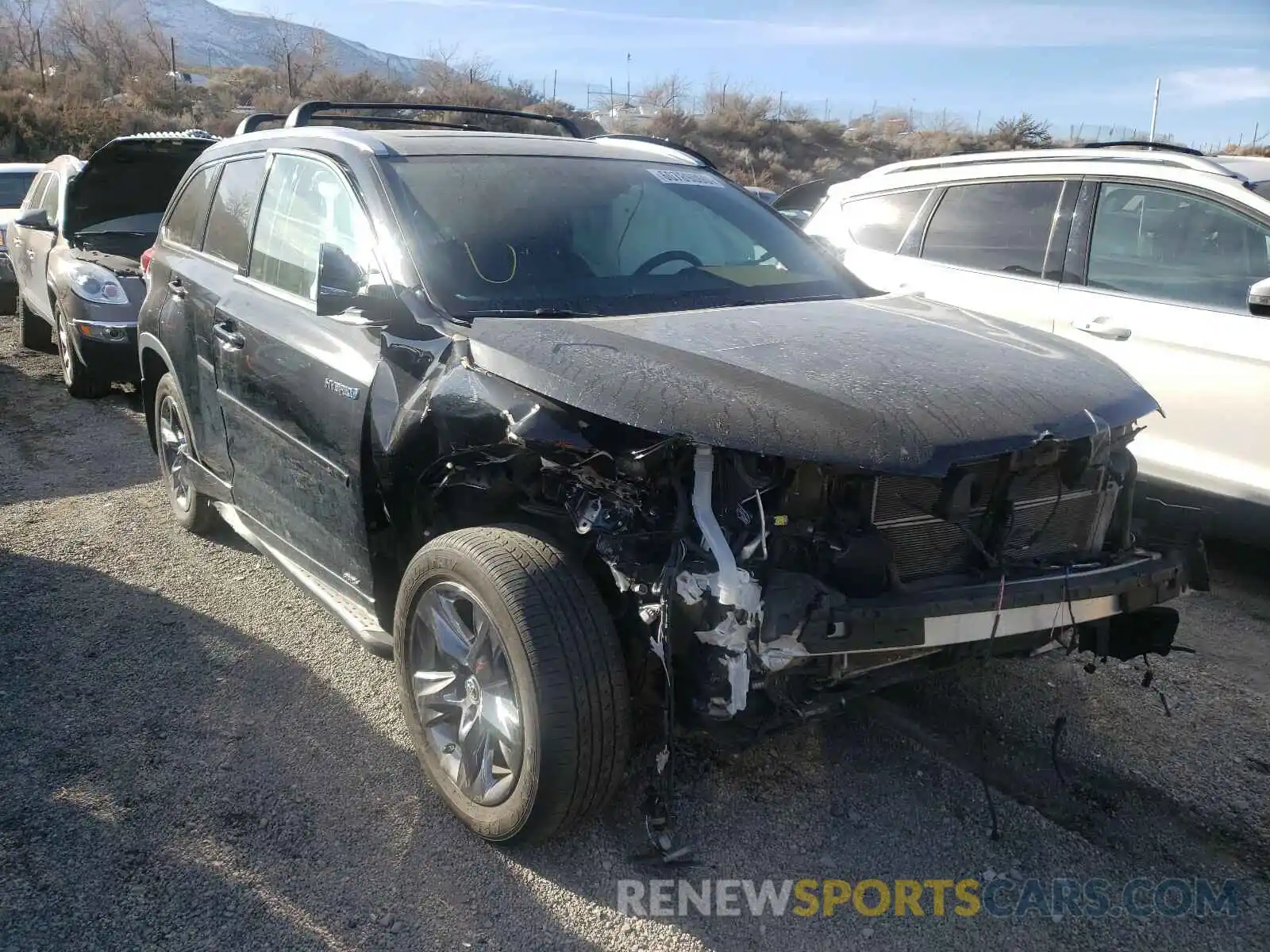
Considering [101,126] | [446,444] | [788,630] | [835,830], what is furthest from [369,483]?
[101,126]

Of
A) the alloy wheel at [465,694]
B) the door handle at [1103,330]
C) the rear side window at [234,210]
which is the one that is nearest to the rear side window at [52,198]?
the rear side window at [234,210]

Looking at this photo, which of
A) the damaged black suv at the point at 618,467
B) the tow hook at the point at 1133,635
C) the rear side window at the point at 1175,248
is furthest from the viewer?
the rear side window at the point at 1175,248

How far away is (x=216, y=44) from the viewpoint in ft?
459

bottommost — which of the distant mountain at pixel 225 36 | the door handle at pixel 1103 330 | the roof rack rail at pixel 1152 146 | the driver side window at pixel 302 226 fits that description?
the door handle at pixel 1103 330

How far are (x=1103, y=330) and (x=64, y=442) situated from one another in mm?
6619

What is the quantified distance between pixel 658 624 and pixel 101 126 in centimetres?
3064

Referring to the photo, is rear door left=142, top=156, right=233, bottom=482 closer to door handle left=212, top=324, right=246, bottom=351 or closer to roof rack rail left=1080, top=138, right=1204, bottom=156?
door handle left=212, top=324, right=246, bottom=351

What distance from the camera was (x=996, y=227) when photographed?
5.52 m

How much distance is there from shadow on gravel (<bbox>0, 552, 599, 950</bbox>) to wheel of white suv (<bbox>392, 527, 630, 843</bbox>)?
0.62 ft

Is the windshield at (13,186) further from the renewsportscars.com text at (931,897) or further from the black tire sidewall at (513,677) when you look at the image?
the renewsportscars.com text at (931,897)

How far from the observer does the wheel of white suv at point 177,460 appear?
4758 mm

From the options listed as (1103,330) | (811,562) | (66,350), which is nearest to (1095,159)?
(1103,330)

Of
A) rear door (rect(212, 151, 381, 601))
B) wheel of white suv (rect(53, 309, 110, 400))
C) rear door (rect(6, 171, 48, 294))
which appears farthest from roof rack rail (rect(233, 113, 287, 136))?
rear door (rect(6, 171, 48, 294))

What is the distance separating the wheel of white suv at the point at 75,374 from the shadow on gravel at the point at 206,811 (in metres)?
4.39
